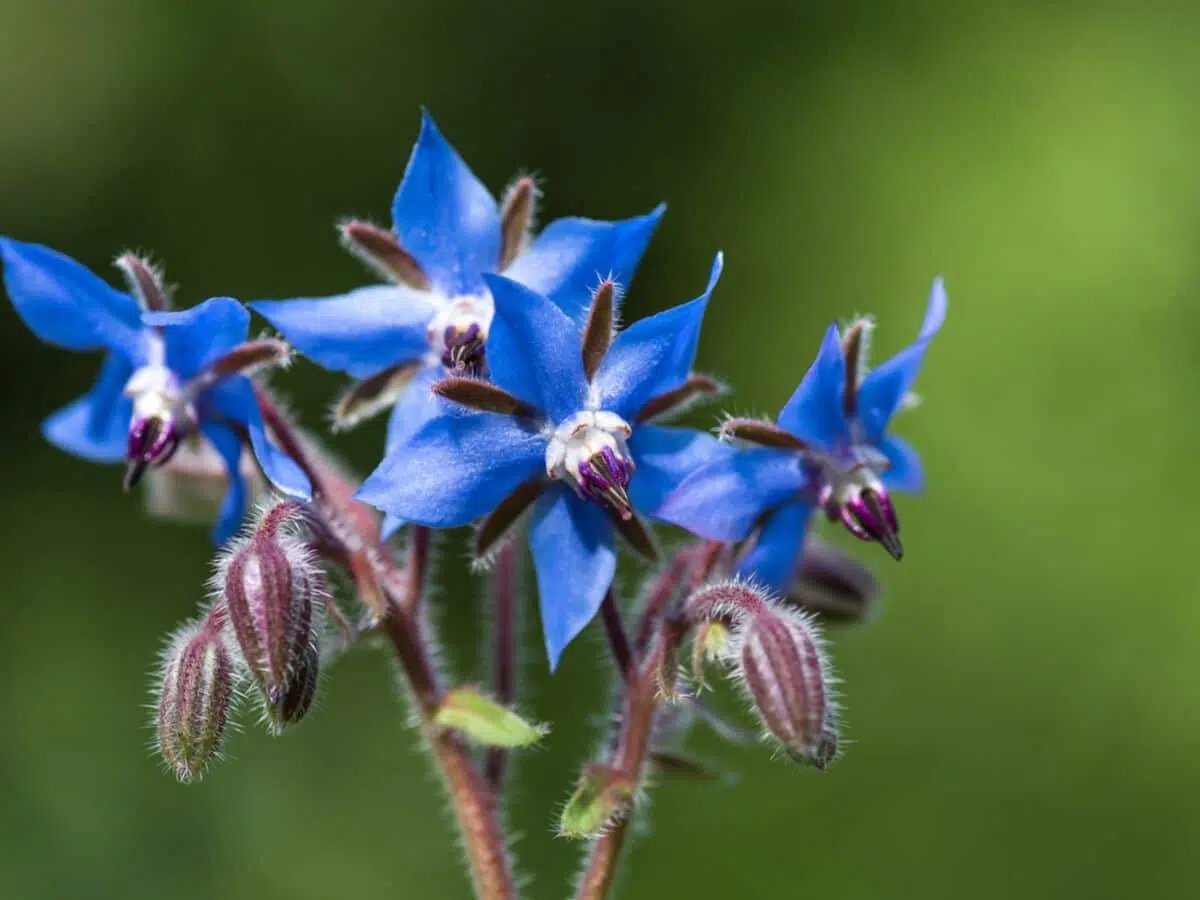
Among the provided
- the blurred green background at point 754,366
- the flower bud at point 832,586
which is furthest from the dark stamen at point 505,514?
the blurred green background at point 754,366

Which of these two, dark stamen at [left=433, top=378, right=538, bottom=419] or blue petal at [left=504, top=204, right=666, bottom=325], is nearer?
dark stamen at [left=433, top=378, right=538, bottom=419]

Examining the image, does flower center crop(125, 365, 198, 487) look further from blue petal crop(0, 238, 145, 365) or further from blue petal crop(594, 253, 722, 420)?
blue petal crop(594, 253, 722, 420)

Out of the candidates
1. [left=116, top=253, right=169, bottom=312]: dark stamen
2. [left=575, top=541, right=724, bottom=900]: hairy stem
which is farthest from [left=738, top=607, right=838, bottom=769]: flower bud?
[left=116, top=253, right=169, bottom=312]: dark stamen

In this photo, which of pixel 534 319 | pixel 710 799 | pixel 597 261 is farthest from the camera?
pixel 710 799

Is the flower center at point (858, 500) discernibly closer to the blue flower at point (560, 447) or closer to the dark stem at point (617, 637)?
the blue flower at point (560, 447)

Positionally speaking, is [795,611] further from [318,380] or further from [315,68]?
[315,68]

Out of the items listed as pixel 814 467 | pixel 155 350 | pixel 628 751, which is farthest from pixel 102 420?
pixel 814 467

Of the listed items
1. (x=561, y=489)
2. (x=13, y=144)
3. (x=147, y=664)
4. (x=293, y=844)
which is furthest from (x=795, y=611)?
(x=13, y=144)
